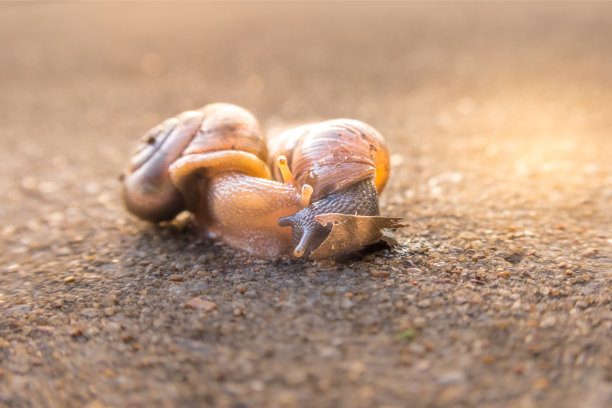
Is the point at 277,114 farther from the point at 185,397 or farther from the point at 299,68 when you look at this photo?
the point at 185,397

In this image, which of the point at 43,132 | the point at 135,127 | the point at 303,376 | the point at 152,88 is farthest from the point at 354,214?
the point at 152,88

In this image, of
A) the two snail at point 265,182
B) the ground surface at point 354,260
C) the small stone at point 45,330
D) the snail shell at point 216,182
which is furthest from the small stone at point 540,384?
the small stone at point 45,330

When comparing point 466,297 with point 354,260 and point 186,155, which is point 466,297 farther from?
point 186,155

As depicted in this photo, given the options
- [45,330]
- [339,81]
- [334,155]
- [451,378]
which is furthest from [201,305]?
[339,81]

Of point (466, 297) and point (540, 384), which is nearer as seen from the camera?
point (540, 384)

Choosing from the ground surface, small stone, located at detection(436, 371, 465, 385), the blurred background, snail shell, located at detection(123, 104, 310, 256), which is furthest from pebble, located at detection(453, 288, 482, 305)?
the blurred background
